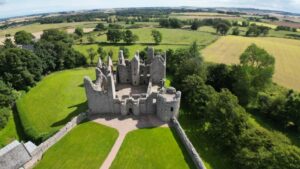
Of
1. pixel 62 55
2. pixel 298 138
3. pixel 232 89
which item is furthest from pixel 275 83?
pixel 62 55

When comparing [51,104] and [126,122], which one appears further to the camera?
[51,104]

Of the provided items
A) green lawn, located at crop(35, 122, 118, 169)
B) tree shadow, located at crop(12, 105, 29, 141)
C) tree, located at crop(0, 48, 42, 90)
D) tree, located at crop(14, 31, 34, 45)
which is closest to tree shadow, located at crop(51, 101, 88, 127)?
green lawn, located at crop(35, 122, 118, 169)

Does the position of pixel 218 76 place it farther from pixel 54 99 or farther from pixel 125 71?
pixel 54 99

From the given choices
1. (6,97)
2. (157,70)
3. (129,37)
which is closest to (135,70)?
(157,70)

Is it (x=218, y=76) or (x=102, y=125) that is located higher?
(x=218, y=76)

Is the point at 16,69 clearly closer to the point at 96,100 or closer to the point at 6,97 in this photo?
the point at 6,97
